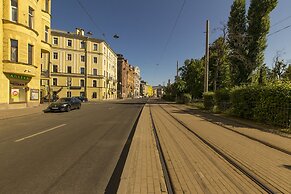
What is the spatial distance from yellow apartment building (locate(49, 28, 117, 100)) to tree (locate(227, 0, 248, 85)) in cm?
4419

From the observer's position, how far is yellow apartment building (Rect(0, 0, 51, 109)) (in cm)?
2333

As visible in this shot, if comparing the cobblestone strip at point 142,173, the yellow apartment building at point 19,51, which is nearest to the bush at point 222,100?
the cobblestone strip at point 142,173

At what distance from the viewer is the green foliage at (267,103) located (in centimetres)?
1269

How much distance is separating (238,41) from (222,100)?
1166 centimetres

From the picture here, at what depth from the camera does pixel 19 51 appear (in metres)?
24.5

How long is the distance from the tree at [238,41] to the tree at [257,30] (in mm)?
710

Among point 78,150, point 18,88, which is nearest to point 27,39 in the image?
point 18,88

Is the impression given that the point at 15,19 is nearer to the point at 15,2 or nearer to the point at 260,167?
the point at 15,2

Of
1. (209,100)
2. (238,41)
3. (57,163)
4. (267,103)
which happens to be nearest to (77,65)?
(238,41)

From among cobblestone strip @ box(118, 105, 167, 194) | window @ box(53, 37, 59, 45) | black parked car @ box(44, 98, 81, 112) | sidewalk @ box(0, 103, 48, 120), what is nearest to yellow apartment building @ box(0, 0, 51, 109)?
sidewalk @ box(0, 103, 48, 120)

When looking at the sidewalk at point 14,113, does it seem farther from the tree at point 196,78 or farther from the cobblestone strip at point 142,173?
the tree at point 196,78

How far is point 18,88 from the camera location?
25.7 metres

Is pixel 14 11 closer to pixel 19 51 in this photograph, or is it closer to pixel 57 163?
pixel 19 51

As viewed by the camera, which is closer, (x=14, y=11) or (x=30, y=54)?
(x=14, y=11)
